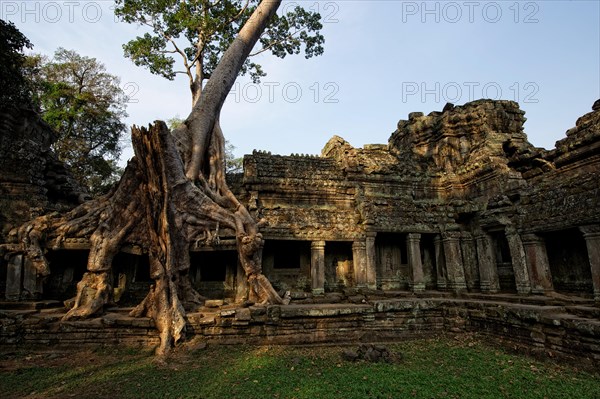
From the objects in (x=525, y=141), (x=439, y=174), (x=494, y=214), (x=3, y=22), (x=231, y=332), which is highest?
(x=3, y=22)

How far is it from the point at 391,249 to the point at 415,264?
173cm

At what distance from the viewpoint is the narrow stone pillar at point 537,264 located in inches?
377

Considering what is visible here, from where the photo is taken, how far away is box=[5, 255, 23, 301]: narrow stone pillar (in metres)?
8.80

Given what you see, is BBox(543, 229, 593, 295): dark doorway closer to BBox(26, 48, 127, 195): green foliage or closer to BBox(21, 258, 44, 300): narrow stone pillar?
BBox(21, 258, 44, 300): narrow stone pillar

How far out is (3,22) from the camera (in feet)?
39.4

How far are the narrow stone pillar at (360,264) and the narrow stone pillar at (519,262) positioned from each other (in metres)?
4.53

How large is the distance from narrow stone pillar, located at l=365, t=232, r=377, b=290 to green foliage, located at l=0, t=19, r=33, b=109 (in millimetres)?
14554

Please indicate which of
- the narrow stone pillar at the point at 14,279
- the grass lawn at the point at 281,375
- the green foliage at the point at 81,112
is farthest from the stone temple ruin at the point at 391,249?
the green foliage at the point at 81,112

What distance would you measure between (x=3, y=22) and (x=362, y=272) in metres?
15.8

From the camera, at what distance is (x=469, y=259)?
1212cm

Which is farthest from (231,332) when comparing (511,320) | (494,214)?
(494,214)

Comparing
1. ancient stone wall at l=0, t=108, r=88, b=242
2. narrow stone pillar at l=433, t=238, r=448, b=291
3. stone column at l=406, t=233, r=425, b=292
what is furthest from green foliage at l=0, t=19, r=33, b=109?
narrow stone pillar at l=433, t=238, r=448, b=291

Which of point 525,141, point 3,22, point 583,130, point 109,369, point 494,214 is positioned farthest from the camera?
point 525,141

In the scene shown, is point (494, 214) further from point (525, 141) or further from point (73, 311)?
point (73, 311)
